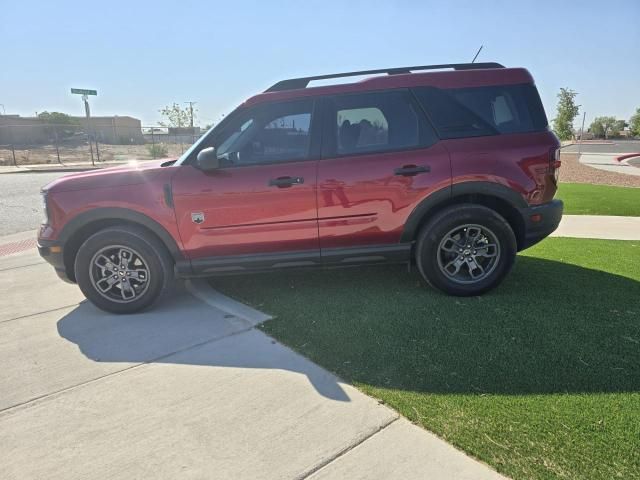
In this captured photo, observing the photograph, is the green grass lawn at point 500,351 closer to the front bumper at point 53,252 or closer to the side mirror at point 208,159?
the side mirror at point 208,159

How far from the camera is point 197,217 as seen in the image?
3701mm

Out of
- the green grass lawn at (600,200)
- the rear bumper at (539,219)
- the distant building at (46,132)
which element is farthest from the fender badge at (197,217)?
the distant building at (46,132)

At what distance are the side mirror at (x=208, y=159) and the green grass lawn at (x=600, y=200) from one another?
294 inches

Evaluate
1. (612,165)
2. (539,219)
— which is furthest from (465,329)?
(612,165)

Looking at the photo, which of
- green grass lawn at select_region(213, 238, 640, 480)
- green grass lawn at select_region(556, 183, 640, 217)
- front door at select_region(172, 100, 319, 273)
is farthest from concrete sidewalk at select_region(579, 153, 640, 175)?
front door at select_region(172, 100, 319, 273)

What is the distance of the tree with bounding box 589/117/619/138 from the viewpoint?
263 feet

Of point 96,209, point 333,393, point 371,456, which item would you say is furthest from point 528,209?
point 96,209

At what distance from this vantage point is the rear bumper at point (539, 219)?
3.80m

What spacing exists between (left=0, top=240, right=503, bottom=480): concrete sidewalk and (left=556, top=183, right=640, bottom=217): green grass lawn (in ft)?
25.2

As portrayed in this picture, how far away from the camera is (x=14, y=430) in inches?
93.2

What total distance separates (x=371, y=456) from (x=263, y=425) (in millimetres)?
629

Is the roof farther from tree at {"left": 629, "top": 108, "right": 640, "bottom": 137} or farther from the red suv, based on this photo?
tree at {"left": 629, "top": 108, "right": 640, "bottom": 137}

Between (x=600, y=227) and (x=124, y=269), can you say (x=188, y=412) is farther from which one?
(x=600, y=227)

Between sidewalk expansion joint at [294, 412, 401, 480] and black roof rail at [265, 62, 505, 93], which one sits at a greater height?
black roof rail at [265, 62, 505, 93]
